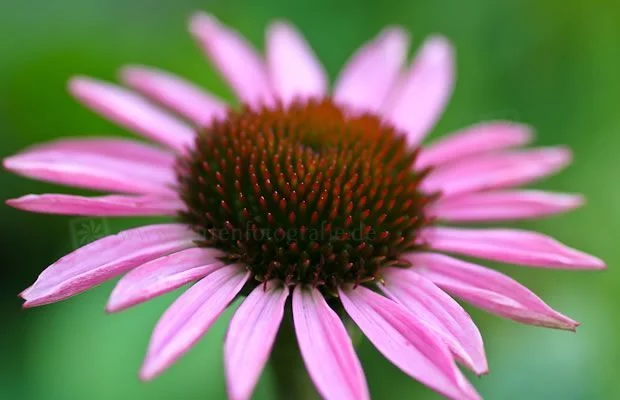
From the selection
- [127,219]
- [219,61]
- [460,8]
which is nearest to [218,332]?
[127,219]

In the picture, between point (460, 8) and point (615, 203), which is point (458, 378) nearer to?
point (615, 203)

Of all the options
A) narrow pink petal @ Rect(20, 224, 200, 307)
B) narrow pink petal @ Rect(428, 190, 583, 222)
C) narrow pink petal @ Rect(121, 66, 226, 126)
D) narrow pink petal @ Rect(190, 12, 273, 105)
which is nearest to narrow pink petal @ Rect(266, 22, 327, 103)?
narrow pink petal @ Rect(190, 12, 273, 105)

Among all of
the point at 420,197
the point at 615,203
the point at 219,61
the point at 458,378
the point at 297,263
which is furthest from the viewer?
the point at 615,203

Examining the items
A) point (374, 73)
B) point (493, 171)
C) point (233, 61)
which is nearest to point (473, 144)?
point (493, 171)

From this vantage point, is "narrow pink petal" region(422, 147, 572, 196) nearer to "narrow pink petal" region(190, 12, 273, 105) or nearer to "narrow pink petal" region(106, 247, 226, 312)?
"narrow pink petal" region(190, 12, 273, 105)

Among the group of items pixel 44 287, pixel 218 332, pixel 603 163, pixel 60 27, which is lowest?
pixel 218 332

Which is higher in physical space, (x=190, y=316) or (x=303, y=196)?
(x=303, y=196)

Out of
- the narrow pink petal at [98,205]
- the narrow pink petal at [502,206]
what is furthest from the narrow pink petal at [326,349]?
the narrow pink petal at [502,206]

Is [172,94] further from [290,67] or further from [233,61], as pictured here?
[290,67]
